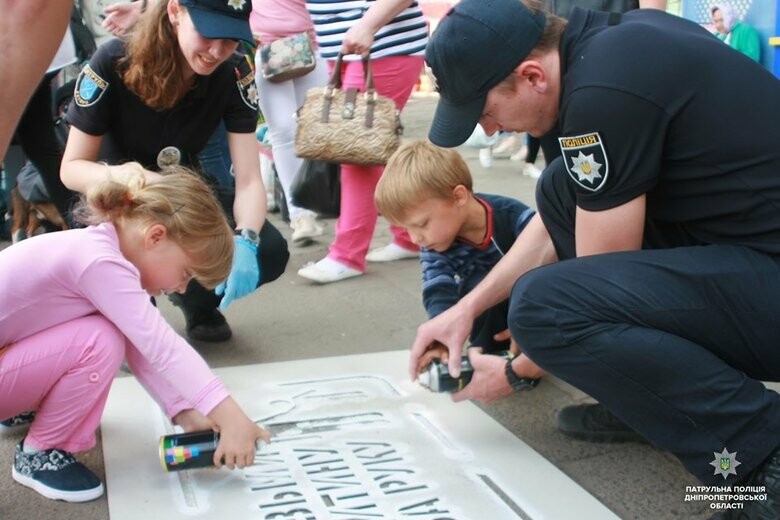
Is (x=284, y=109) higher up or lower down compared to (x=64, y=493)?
higher up

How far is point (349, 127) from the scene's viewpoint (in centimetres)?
346

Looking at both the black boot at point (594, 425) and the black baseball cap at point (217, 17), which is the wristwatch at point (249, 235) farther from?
the black boot at point (594, 425)

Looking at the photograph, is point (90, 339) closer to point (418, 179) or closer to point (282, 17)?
point (418, 179)

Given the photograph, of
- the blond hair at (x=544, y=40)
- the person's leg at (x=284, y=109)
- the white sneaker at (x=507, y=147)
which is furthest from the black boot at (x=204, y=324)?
the white sneaker at (x=507, y=147)

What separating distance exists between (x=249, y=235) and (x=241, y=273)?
0.51ft

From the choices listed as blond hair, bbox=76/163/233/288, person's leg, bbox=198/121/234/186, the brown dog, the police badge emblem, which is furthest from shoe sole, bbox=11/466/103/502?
the brown dog

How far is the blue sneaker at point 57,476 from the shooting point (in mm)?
2018

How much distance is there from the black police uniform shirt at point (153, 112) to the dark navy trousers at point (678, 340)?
140 centimetres

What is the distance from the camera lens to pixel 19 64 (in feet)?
4.79

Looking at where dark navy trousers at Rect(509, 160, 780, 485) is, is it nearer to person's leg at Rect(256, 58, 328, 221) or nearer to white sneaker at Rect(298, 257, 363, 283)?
white sneaker at Rect(298, 257, 363, 283)

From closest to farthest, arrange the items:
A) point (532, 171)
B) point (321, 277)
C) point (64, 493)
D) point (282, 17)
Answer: point (64, 493) < point (321, 277) < point (282, 17) < point (532, 171)

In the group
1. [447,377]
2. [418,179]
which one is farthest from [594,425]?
[418,179]

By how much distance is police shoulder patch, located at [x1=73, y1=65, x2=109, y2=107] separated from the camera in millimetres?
2754

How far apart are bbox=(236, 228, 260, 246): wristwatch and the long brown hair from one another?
0.44m
